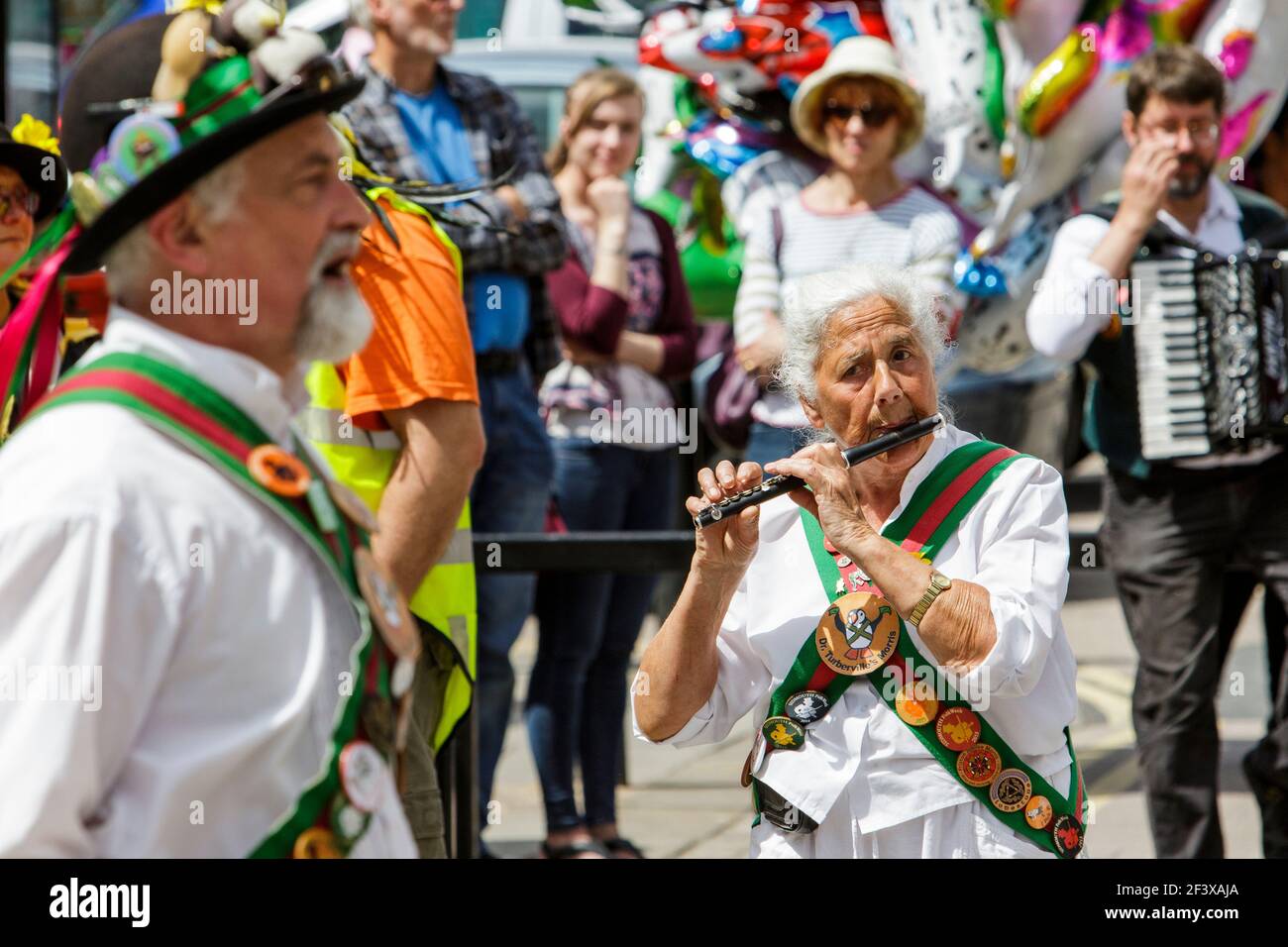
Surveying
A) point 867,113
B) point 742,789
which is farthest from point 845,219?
point 742,789

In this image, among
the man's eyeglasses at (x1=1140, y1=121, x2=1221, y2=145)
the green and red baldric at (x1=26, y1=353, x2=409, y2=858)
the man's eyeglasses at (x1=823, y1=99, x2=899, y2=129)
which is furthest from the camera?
the man's eyeglasses at (x1=823, y1=99, x2=899, y2=129)

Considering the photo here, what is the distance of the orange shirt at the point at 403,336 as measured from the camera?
3227mm

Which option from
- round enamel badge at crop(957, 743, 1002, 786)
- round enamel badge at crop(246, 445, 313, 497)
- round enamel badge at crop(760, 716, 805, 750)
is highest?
round enamel badge at crop(246, 445, 313, 497)

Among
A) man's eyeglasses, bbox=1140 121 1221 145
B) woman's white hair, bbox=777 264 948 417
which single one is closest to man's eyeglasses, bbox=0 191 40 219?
woman's white hair, bbox=777 264 948 417

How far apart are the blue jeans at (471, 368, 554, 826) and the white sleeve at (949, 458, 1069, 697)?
1903mm

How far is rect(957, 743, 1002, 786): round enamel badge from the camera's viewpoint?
2.79 meters

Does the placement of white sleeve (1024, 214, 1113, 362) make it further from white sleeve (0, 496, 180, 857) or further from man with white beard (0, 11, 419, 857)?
white sleeve (0, 496, 180, 857)

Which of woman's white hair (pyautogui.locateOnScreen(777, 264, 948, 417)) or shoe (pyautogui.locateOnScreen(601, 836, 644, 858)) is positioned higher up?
woman's white hair (pyautogui.locateOnScreen(777, 264, 948, 417))

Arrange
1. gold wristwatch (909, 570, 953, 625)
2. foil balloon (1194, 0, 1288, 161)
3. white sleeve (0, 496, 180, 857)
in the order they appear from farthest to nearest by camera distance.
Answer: foil balloon (1194, 0, 1288, 161) → gold wristwatch (909, 570, 953, 625) → white sleeve (0, 496, 180, 857)

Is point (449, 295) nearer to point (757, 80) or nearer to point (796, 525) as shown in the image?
point (796, 525)

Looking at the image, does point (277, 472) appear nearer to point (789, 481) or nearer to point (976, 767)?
point (789, 481)

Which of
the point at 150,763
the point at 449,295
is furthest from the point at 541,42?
the point at 150,763

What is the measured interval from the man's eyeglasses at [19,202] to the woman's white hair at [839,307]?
149 cm
